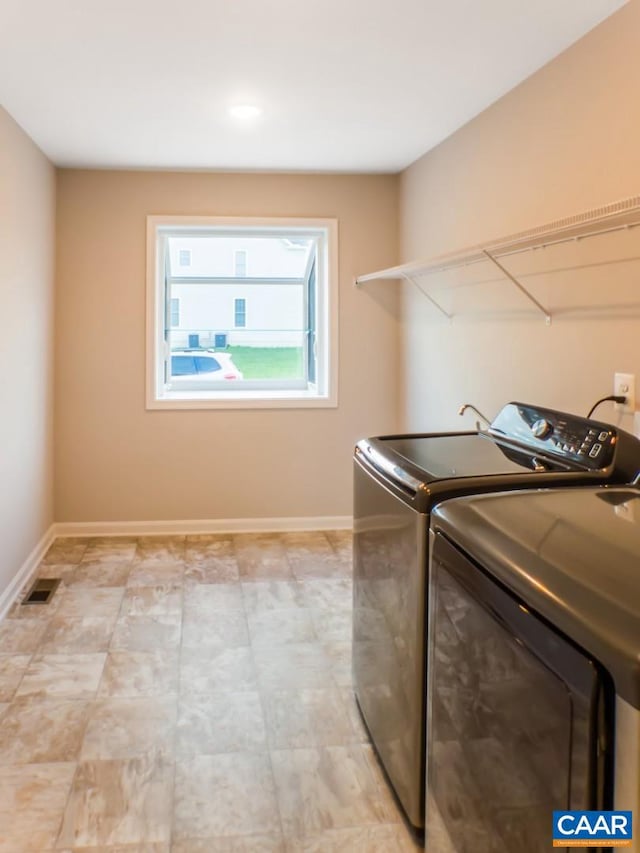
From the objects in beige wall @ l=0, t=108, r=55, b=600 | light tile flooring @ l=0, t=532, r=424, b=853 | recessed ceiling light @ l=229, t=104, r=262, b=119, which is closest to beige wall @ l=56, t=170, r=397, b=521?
beige wall @ l=0, t=108, r=55, b=600

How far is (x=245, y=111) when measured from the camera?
3.15 m

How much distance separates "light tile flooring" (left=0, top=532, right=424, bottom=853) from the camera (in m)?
1.82

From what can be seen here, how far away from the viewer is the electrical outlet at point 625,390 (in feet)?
6.91

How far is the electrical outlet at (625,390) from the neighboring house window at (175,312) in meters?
3.07

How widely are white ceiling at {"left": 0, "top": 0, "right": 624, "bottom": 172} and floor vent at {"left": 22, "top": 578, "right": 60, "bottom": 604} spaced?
Result: 2246mm

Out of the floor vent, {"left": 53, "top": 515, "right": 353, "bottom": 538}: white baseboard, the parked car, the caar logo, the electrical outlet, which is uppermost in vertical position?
the parked car

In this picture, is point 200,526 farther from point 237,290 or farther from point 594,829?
point 594,829

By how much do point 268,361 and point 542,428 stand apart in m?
2.84

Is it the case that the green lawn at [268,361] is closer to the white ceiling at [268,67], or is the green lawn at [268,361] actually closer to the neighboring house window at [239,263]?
the neighboring house window at [239,263]

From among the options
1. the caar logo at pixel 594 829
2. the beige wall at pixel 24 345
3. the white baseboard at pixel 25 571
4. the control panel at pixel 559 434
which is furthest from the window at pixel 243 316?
the caar logo at pixel 594 829

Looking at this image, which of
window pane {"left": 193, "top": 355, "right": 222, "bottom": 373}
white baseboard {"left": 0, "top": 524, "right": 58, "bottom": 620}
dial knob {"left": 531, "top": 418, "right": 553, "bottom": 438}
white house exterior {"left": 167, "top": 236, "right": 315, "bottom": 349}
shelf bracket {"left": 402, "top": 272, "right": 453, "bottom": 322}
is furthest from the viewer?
window pane {"left": 193, "top": 355, "right": 222, "bottom": 373}

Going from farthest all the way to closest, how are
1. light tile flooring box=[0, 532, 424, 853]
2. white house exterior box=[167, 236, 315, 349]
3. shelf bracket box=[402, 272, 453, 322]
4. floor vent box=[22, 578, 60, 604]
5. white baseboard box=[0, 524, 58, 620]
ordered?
white house exterior box=[167, 236, 315, 349], shelf bracket box=[402, 272, 453, 322], floor vent box=[22, 578, 60, 604], white baseboard box=[0, 524, 58, 620], light tile flooring box=[0, 532, 424, 853]

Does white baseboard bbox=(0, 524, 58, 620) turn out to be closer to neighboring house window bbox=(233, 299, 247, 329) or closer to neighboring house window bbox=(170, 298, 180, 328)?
neighboring house window bbox=(170, 298, 180, 328)

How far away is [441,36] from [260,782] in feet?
8.03
